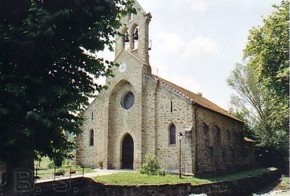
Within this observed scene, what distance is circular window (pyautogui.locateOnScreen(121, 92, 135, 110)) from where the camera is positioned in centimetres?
2973

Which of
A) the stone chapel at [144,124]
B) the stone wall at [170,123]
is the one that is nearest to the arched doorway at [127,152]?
the stone chapel at [144,124]

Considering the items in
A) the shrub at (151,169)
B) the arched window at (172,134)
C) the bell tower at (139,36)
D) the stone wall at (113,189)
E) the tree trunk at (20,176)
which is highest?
the bell tower at (139,36)

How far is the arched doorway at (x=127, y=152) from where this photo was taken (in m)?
29.1

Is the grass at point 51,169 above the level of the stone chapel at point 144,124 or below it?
below

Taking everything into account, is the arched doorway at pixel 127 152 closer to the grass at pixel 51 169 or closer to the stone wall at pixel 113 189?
the grass at pixel 51 169

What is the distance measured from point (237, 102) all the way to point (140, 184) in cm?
3092

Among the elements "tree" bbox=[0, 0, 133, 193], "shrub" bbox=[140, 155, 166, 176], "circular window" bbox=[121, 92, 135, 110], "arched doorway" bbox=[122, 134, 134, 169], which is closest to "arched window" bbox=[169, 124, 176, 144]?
"shrub" bbox=[140, 155, 166, 176]

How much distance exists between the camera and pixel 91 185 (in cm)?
1881

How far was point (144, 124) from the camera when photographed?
91.2 feet

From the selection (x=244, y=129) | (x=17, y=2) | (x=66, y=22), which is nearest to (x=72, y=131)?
(x=66, y=22)

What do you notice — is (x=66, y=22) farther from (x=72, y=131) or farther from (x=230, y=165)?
(x=230, y=165)

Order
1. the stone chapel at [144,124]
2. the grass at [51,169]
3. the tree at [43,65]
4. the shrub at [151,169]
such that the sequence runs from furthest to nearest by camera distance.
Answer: the stone chapel at [144,124], the shrub at [151,169], the grass at [51,169], the tree at [43,65]

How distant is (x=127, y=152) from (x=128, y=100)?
16.1ft

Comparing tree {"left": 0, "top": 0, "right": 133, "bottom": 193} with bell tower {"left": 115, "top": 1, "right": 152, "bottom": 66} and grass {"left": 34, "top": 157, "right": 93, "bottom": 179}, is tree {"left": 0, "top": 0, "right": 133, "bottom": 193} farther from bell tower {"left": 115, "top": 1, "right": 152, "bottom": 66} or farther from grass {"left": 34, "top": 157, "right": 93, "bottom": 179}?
bell tower {"left": 115, "top": 1, "right": 152, "bottom": 66}
